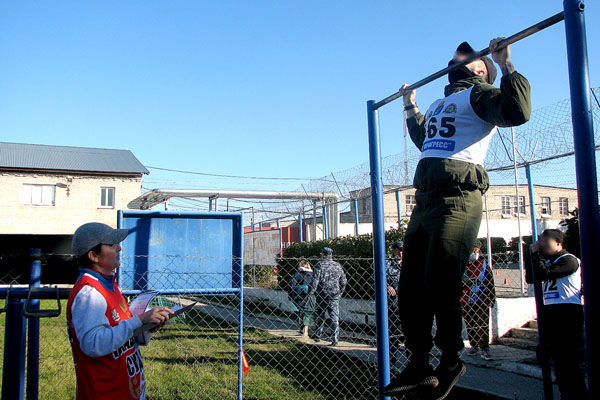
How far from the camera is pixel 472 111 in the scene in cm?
234

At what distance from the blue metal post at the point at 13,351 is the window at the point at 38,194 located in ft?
84.6

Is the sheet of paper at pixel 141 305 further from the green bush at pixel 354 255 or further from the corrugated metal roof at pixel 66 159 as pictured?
the corrugated metal roof at pixel 66 159

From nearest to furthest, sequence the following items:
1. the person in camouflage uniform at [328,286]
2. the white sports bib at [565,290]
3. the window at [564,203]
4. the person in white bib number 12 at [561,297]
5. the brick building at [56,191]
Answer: the person in white bib number 12 at [561,297], the white sports bib at [565,290], the person in camouflage uniform at [328,286], the window at [564,203], the brick building at [56,191]

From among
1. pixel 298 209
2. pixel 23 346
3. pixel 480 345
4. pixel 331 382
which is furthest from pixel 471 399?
pixel 298 209

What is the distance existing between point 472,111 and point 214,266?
3.47m

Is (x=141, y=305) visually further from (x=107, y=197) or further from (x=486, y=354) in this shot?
(x=107, y=197)

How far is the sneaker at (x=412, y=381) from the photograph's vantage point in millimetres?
2316

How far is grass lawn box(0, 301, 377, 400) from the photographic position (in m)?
5.62

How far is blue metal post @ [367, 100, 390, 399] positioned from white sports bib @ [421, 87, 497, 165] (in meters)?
0.83

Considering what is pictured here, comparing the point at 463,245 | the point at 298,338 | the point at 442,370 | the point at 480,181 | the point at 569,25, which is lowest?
the point at 298,338

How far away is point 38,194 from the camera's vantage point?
25844mm

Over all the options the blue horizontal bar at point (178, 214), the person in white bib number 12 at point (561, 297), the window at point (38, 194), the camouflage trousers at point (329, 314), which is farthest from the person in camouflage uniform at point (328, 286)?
the window at point (38, 194)

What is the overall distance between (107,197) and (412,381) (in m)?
27.2

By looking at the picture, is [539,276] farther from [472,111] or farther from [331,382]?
[331,382]
